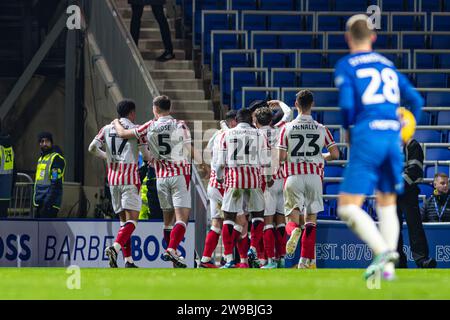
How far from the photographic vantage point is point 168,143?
15711mm

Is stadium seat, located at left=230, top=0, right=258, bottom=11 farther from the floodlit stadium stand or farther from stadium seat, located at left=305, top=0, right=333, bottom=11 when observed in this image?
stadium seat, located at left=305, top=0, right=333, bottom=11

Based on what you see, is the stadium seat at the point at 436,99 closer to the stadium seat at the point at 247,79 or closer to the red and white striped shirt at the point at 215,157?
the stadium seat at the point at 247,79

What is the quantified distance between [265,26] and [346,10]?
180 cm

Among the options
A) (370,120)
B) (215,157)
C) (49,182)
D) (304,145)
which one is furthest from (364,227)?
(49,182)

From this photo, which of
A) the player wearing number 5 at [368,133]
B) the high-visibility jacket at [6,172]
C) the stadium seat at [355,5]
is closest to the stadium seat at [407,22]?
the stadium seat at [355,5]


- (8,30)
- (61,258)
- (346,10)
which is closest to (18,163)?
(8,30)

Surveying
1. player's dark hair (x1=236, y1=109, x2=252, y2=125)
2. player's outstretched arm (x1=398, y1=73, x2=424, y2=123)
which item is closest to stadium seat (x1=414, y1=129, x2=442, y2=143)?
player's dark hair (x1=236, y1=109, x2=252, y2=125)

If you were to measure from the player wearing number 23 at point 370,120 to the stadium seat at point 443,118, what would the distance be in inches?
476

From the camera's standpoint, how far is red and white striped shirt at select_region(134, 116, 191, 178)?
15.6 metres

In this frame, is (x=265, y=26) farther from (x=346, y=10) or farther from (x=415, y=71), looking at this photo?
(x=415, y=71)

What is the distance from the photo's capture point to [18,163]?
28.0 metres

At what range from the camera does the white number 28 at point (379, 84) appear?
32.4 feet
